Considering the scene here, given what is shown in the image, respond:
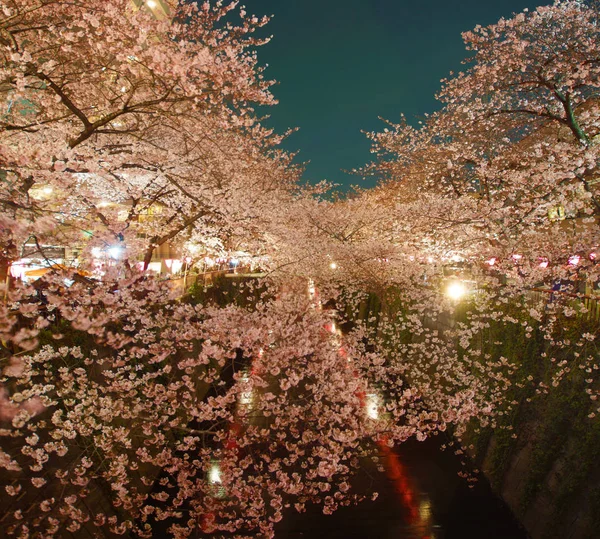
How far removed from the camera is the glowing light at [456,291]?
13480mm

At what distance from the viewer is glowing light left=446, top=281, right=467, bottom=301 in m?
13.5

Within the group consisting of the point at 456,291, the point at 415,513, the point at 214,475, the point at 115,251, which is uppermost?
the point at 456,291

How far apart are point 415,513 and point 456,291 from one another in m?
6.97

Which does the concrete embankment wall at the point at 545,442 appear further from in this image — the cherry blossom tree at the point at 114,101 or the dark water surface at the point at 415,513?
the cherry blossom tree at the point at 114,101

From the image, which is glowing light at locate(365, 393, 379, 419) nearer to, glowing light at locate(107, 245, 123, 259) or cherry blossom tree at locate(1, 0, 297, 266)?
cherry blossom tree at locate(1, 0, 297, 266)

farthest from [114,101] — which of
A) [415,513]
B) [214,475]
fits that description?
[415,513]

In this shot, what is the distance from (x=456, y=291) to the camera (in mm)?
13719

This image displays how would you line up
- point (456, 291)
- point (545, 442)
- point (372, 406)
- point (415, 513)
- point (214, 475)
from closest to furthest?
point (545, 442) < point (415, 513) < point (214, 475) < point (456, 291) < point (372, 406)

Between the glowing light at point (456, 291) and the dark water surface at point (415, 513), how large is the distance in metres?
5.20

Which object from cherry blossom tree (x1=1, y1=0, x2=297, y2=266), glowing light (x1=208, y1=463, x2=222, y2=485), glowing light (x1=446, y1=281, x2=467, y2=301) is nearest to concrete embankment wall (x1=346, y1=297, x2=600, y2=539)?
glowing light (x1=446, y1=281, x2=467, y2=301)

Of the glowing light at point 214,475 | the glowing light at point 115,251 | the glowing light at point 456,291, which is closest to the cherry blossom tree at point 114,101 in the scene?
the glowing light at point 115,251

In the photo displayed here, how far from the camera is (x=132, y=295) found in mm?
9844

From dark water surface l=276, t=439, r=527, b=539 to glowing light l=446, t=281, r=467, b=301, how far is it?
5.20 metres

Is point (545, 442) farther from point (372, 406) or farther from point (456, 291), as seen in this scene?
point (372, 406)
